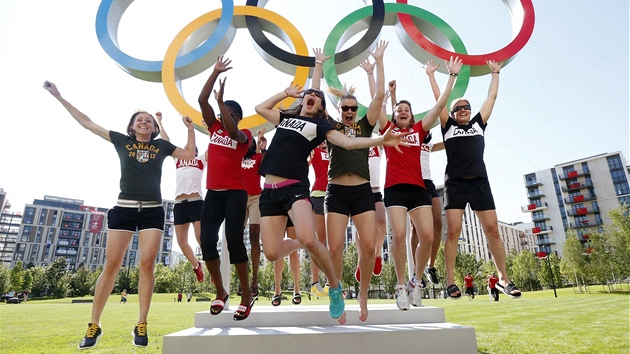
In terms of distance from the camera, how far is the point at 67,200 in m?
116

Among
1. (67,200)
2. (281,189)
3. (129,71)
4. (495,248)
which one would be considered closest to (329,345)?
(281,189)

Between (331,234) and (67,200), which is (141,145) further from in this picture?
(67,200)

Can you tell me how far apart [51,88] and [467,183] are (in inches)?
246

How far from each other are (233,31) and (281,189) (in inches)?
219

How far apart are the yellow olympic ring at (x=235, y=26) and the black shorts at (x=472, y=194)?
360 cm

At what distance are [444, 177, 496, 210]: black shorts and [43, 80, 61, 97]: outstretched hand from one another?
6002mm

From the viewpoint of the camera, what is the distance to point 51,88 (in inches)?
184

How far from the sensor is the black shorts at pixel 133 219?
14.2ft

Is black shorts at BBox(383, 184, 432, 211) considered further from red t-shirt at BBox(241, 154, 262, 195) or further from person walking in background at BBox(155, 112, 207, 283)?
person walking in background at BBox(155, 112, 207, 283)

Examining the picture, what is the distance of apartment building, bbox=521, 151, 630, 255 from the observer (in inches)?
2694

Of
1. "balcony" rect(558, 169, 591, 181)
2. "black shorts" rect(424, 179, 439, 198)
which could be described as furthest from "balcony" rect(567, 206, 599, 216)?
"black shorts" rect(424, 179, 439, 198)

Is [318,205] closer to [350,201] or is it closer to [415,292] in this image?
[350,201]

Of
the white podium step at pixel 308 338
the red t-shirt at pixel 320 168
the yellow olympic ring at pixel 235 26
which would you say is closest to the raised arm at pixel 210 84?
the yellow olympic ring at pixel 235 26

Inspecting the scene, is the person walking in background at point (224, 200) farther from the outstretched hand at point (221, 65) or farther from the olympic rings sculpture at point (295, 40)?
the olympic rings sculpture at point (295, 40)
